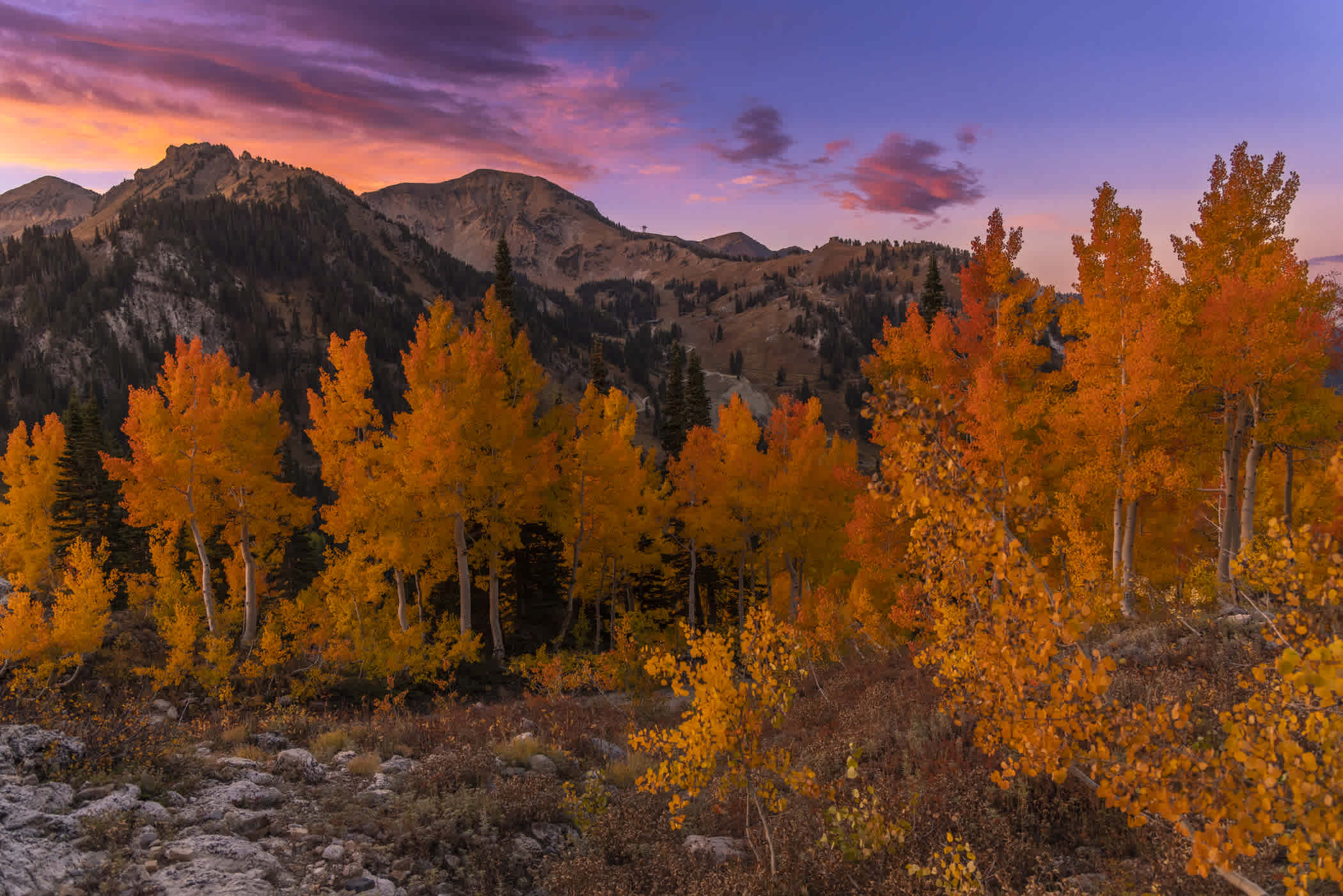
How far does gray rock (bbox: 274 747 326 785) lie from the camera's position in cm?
929

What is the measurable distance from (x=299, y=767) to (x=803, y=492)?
65.4 feet

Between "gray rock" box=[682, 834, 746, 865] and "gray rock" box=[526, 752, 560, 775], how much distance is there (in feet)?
9.64

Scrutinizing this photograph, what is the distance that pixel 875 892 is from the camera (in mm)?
6492

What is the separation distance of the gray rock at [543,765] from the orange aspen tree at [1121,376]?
1314cm

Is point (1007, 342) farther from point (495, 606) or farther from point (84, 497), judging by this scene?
point (84, 497)

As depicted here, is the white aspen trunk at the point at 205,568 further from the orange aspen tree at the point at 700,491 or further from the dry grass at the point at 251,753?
the orange aspen tree at the point at 700,491

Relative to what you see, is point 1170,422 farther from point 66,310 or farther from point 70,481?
point 66,310

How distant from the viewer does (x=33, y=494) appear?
32.9 meters

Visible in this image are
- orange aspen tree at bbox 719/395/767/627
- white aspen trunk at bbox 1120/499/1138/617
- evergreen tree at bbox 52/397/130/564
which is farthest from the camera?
evergreen tree at bbox 52/397/130/564

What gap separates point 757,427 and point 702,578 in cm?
1068

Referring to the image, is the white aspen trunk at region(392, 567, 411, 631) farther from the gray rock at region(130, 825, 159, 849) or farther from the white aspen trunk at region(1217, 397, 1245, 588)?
the white aspen trunk at region(1217, 397, 1245, 588)

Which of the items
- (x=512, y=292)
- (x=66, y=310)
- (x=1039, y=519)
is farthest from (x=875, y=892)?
(x=66, y=310)

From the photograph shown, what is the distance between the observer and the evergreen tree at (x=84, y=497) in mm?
34906

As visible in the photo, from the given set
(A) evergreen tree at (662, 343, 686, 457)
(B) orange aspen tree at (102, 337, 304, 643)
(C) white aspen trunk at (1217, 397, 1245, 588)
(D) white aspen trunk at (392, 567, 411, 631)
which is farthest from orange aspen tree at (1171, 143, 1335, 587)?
(A) evergreen tree at (662, 343, 686, 457)
